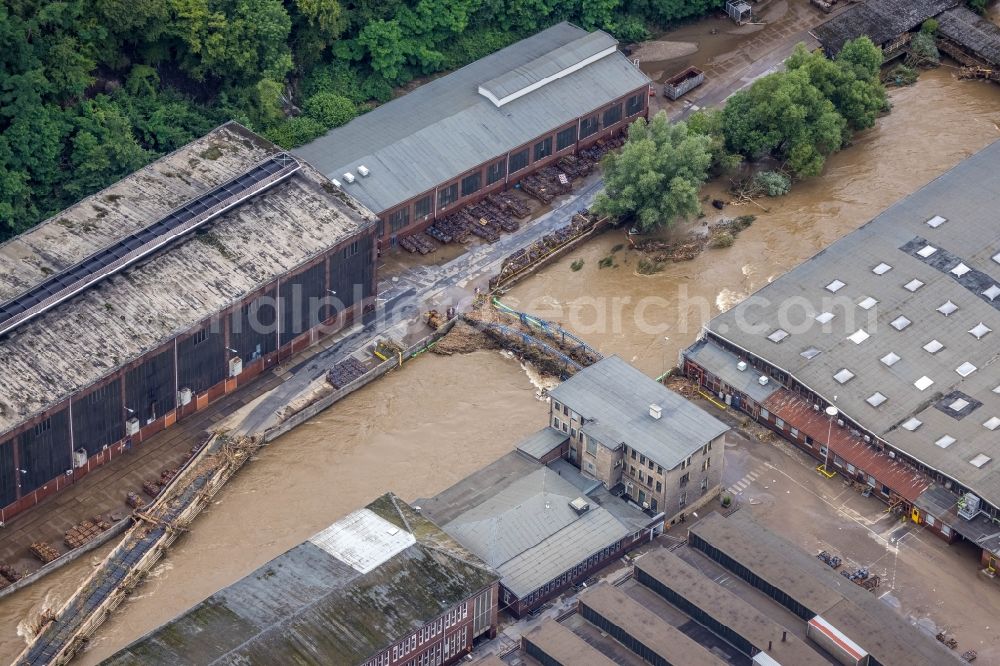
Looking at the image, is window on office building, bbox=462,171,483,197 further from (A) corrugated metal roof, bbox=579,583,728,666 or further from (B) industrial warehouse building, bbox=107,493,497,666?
(A) corrugated metal roof, bbox=579,583,728,666

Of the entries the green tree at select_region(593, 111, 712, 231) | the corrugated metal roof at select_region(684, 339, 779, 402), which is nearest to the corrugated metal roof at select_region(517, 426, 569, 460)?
the corrugated metal roof at select_region(684, 339, 779, 402)

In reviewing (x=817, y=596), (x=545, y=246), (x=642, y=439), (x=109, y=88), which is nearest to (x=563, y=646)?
(x=817, y=596)

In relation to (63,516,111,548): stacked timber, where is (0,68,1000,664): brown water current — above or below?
above

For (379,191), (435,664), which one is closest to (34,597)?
(435,664)

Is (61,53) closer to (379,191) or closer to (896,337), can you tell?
(379,191)

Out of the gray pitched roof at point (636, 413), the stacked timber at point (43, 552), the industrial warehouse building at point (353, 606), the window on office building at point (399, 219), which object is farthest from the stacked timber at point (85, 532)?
the window on office building at point (399, 219)

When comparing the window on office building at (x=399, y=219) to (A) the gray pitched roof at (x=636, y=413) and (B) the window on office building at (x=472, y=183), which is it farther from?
(A) the gray pitched roof at (x=636, y=413)

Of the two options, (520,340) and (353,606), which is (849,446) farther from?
(353,606)
